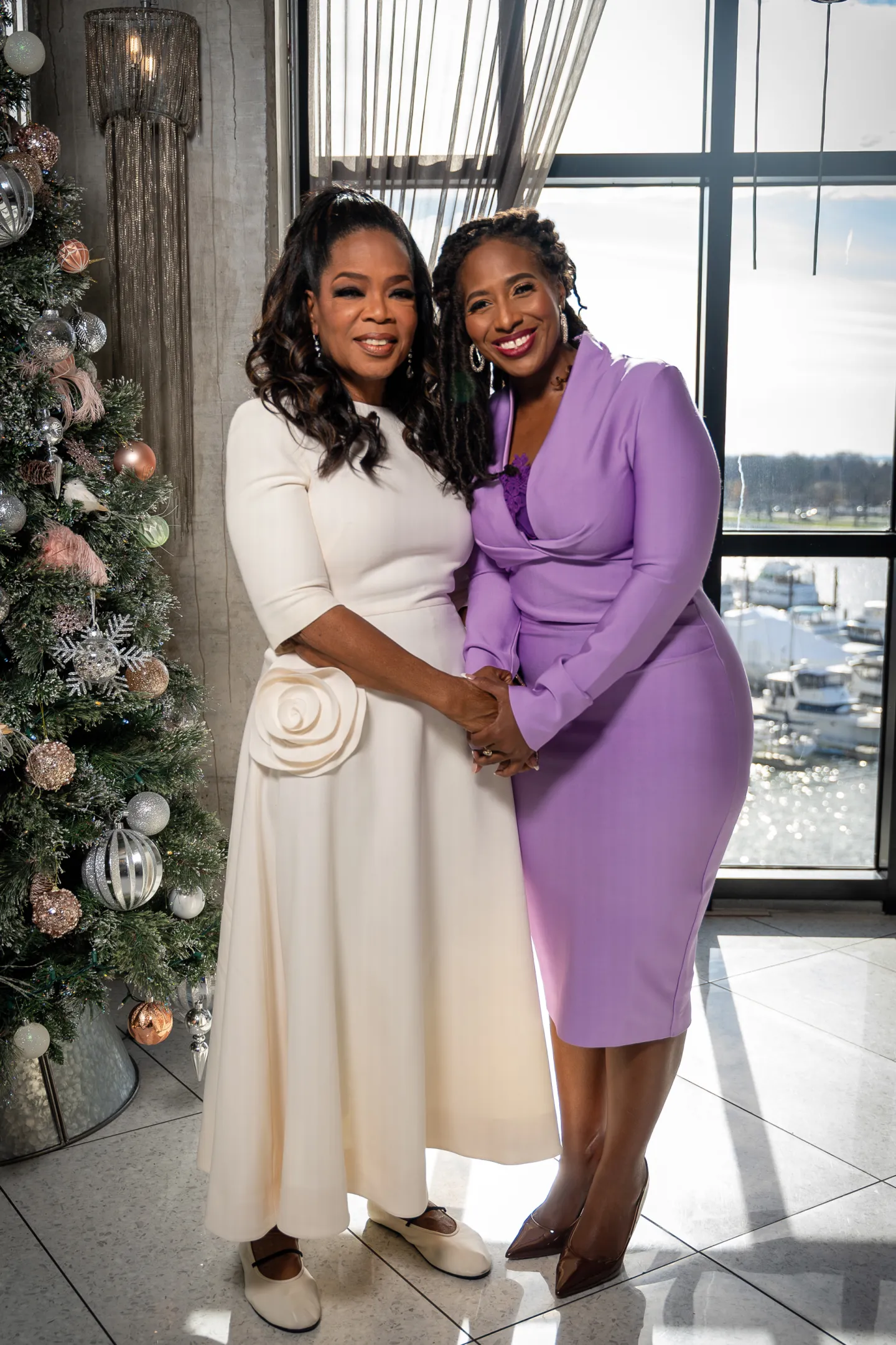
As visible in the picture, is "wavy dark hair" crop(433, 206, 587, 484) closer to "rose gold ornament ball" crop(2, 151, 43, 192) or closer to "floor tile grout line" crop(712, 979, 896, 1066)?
"rose gold ornament ball" crop(2, 151, 43, 192)

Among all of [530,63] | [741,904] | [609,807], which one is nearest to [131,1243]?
[609,807]

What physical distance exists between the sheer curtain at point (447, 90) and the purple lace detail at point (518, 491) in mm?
1498

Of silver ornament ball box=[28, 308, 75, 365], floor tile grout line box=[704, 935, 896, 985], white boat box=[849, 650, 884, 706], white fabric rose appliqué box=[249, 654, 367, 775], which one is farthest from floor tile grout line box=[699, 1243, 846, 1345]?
white boat box=[849, 650, 884, 706]

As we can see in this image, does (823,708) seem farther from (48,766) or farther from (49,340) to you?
(49,340)

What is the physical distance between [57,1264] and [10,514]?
1259mm

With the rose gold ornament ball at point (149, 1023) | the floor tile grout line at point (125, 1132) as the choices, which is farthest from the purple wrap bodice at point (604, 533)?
the floor tile grout line at point (125, 1132)

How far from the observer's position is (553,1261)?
1.86 metres

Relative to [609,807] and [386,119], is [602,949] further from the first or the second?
[386,119]

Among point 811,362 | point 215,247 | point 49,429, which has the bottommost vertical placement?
point 49,429

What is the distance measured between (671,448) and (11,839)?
1.39 metres

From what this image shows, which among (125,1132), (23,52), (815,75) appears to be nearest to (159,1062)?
(125,1132)

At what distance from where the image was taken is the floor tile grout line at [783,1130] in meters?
2.11

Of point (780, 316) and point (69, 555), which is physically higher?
point (780, 316)

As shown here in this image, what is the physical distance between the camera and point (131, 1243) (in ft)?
6.21
